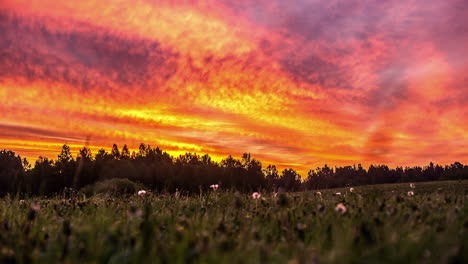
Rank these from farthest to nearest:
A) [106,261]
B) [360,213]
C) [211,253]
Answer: [360,213] → [106,261] → [211,253]

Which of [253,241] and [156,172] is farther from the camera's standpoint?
[156,172]

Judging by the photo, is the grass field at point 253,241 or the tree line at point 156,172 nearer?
the grass field at point 253,241

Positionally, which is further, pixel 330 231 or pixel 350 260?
pixel 330 231

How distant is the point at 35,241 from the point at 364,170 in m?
141

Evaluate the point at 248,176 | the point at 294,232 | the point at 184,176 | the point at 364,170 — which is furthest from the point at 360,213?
the point at 364,170

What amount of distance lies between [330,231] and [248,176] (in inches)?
3451

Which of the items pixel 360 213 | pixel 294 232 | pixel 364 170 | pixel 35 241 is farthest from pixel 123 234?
pixel 364 170

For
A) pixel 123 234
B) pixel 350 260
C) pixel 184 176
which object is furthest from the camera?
pixel 184 176

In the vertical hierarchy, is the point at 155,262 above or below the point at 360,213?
below

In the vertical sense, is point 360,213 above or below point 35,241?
above

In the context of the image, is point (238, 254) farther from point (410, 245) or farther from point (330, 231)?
point (330, 231)

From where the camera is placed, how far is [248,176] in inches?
3634

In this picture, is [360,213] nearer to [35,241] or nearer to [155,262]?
[155,262]

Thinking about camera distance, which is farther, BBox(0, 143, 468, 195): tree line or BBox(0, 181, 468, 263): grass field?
BBox(0, 143, 468, 195): tree line
